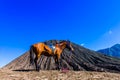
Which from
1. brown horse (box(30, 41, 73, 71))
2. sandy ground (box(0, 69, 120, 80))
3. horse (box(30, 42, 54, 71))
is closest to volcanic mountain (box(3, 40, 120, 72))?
brown horse (box(30, 41, 73, 71))

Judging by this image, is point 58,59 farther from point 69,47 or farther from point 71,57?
point 71,57

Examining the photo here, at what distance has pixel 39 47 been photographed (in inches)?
936

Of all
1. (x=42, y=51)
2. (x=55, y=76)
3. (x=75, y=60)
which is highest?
(x=75, y=60)

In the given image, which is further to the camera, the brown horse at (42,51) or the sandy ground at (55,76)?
the brown horse at (42,51)

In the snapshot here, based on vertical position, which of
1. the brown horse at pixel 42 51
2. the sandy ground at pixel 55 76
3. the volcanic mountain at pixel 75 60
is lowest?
the sandy ground at pixel 55 76

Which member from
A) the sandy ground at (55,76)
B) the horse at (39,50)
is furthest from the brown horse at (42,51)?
the sandy ground at (55,76)

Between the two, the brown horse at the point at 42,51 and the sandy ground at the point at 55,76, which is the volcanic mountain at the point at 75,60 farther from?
the sandy ground at the point at 55,76

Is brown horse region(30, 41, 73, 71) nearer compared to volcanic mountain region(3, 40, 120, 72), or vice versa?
brown horse region(30, 41, 73, 71)

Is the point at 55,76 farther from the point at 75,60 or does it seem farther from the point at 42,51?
the point at 75,60

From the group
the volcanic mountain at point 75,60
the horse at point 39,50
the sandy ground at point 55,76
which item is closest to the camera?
the sandy ground at point 55,76

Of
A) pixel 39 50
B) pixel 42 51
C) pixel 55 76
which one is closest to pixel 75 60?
pixel 42 51

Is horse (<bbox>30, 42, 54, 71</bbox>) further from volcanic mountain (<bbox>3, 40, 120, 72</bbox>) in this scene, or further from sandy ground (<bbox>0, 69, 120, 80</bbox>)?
volcanic mountain (<bbox>3, 40, 120, 72</bbox>)

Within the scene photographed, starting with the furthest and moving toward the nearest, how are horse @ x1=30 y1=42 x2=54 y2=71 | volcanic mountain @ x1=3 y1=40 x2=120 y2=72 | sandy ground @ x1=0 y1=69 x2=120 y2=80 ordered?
volcanic mountain @ x1=3 y1=40 x2=120 y2=72 < horse @ x1=30 y1=42 x2=54 y2=71 < sandy ground @ x1=0 y1=69 x2=120 y2=80

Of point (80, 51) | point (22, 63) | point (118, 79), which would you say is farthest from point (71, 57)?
point (118, 79)
